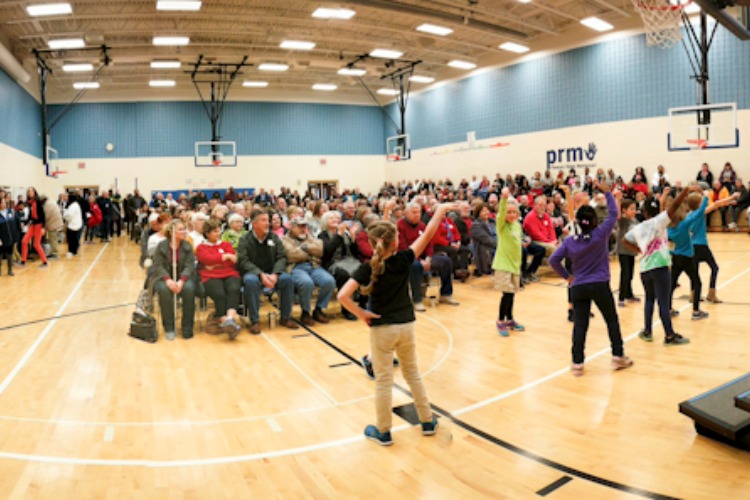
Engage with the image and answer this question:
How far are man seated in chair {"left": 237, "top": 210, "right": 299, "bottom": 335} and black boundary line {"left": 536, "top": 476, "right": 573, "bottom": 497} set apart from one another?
4.17m

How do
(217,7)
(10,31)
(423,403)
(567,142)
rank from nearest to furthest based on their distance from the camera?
1. (423,403)
2. (217,7)
3. (10,31)
4. (567,142)

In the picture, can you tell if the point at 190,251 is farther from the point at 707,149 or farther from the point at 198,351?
the point at 707,149

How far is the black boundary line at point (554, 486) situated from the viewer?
2834 millimetres

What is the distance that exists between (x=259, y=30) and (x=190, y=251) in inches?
446

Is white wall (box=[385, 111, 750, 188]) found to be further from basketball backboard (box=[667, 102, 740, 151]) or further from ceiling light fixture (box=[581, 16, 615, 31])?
ceiling light fixture (box=[581, 16, 615, 31])

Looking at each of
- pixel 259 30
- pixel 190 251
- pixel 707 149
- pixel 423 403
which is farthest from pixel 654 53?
pixel 423 403

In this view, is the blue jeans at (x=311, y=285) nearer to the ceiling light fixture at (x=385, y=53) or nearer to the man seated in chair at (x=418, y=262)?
the man seated in chair at (x=418, y=262)

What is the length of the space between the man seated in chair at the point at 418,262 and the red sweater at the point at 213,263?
6.83 feet

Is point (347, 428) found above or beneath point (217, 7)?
beneath

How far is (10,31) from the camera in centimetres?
1519

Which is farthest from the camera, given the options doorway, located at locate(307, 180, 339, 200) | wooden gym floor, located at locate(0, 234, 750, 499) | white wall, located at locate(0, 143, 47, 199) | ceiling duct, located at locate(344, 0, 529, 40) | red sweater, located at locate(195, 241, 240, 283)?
doorway, located at locate(307, 180, 339, 200)

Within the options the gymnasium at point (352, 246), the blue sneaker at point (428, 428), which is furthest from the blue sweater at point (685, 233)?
the blue sneaker at point (428, 428)

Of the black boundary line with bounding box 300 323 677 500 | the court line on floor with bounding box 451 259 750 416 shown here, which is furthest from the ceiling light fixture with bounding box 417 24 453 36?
the black boundary line with bounding box 300 323 677 500

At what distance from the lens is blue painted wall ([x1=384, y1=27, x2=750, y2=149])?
49.0ft
